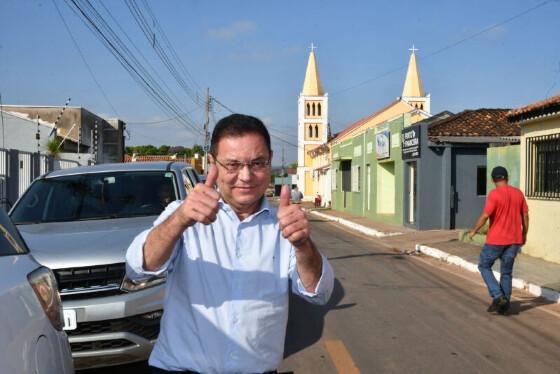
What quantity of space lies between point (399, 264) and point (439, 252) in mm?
1688

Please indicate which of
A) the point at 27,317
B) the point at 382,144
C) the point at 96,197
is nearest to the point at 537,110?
the point at 96,197

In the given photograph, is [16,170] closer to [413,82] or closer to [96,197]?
[96,197]

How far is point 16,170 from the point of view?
14.5 m

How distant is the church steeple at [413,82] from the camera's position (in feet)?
207

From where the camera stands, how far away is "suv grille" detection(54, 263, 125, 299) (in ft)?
14.4

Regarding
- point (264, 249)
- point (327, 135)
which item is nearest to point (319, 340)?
point (264, 249)

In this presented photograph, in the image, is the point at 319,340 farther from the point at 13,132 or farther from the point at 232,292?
the point at 13,132

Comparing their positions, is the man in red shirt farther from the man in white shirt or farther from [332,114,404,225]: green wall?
[332,114,404,225]: green wall

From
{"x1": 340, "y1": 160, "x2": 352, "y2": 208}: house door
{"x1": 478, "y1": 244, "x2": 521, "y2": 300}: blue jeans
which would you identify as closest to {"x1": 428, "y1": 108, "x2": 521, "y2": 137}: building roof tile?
{"x1": 478, "y1": 244, "x2": 521, "y2": 300}: blue jeans

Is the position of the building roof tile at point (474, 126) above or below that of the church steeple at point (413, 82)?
below

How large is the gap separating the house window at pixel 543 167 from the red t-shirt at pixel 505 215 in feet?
15.6

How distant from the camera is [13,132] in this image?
3144 centimetres

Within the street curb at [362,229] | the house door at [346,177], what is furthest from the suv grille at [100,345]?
the house door at [346,177]

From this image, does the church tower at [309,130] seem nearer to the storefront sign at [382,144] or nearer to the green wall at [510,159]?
the storefront sign at [382,144]
